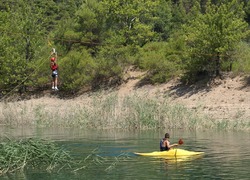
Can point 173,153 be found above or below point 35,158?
above

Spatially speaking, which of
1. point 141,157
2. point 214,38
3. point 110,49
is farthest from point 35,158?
point 110,49

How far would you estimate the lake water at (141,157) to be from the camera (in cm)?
1892

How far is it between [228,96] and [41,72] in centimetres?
1950

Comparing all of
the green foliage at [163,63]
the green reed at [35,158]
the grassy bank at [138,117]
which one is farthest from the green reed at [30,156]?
the green foliage at [163,63]

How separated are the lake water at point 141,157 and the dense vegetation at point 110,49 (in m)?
15.5

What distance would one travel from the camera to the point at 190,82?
47688 mm

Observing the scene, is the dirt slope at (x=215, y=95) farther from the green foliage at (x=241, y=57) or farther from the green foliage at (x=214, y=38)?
the green foliage at (x=214, y=38)

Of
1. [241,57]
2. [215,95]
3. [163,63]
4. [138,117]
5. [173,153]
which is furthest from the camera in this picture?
[163,63]

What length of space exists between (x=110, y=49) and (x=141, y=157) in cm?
3155

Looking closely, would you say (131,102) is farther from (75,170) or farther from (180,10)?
(180,10)

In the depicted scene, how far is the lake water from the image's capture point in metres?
18.9

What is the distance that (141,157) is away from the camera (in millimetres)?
23016

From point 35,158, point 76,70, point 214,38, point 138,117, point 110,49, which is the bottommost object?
point 35,158

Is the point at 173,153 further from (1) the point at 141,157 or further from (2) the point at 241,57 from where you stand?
(2) the point at 241,57
